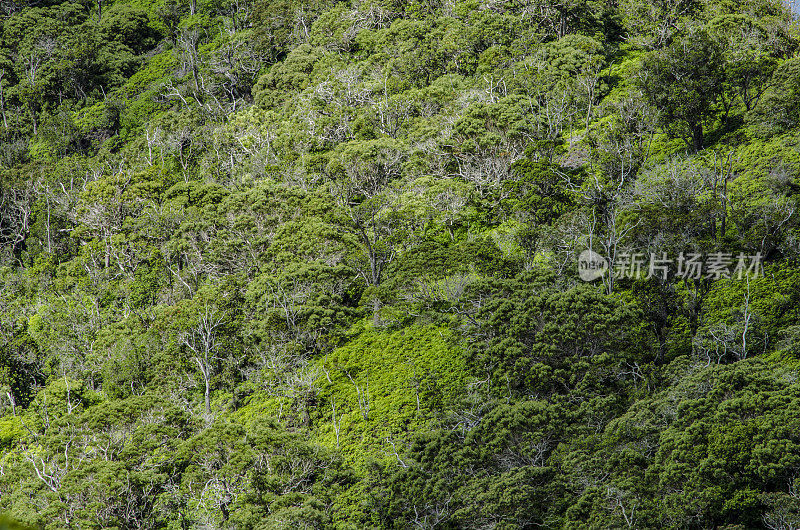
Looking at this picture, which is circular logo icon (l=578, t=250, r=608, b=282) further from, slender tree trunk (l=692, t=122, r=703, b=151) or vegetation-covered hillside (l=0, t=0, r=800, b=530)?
slender tree trunk (l=692, t=122, r=703, b=151)

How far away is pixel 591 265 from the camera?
125ft

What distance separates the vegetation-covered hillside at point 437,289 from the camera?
1143 inches

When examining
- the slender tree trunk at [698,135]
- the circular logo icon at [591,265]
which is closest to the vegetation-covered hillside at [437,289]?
the slender tree trunk at [698,135]

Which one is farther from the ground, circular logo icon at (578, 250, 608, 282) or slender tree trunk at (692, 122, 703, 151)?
slender tree trunk at (692, 122, 703, 151)

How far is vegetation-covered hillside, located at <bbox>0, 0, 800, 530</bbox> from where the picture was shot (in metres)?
29.0

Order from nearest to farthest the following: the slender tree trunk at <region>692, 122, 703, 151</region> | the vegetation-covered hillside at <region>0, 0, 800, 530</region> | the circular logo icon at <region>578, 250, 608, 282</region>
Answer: the vegetation-covered hillside at <region>0, 0, 800, 530</region> < the circular logo icon at <region>578, 250, 608, 282</region> < the slender tree trunk at <region>692, 122, 703, 151</region>

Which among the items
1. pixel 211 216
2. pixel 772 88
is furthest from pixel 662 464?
pixel 211 216

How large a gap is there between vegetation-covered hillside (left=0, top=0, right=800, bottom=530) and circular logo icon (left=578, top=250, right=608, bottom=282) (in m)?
0.36

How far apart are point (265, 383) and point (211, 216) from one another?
16.7 meters

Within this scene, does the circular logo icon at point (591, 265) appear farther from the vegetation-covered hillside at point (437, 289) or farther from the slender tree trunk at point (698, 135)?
the slender tree trunk at point (698, 135)

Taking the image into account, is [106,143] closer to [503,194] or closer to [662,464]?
[503,194]

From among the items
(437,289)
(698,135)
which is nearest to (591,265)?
(437,289)

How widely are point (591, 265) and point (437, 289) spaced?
9.03m

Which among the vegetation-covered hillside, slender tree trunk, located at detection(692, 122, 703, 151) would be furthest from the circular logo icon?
slender tree trunk, located at detection(692, 122, 703, 151)
